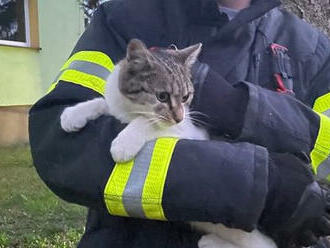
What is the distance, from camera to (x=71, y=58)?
1887 mm

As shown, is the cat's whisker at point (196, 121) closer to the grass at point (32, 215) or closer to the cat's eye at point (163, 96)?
the cat's eye at point (163, 96)

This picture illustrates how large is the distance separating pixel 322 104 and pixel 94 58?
65 cm

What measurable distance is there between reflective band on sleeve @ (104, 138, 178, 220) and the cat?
0.08m

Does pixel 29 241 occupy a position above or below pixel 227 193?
below

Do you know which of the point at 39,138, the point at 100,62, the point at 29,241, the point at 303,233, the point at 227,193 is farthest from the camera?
the point at 29,241

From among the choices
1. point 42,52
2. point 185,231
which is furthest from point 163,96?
point 42,52

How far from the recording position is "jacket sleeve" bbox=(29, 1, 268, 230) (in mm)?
1526

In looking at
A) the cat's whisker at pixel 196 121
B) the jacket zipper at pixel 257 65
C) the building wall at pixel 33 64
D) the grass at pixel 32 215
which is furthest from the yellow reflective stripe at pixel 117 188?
the building wall at pixel 33 64

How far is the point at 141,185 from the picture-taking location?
61.0 inches

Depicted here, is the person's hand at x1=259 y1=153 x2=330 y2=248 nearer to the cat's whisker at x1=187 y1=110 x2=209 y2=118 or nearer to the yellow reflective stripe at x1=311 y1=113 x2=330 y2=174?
the yellow reflective stripe at x1=311 y1=113 x2=330 y2=174

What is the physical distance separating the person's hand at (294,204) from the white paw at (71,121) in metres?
0.50

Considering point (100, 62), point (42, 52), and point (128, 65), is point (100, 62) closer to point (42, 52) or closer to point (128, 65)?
point (128, 65)

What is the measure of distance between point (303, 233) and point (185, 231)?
0.98 feet

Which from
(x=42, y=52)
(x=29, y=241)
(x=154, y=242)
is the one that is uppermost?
(x=154, y=242)
